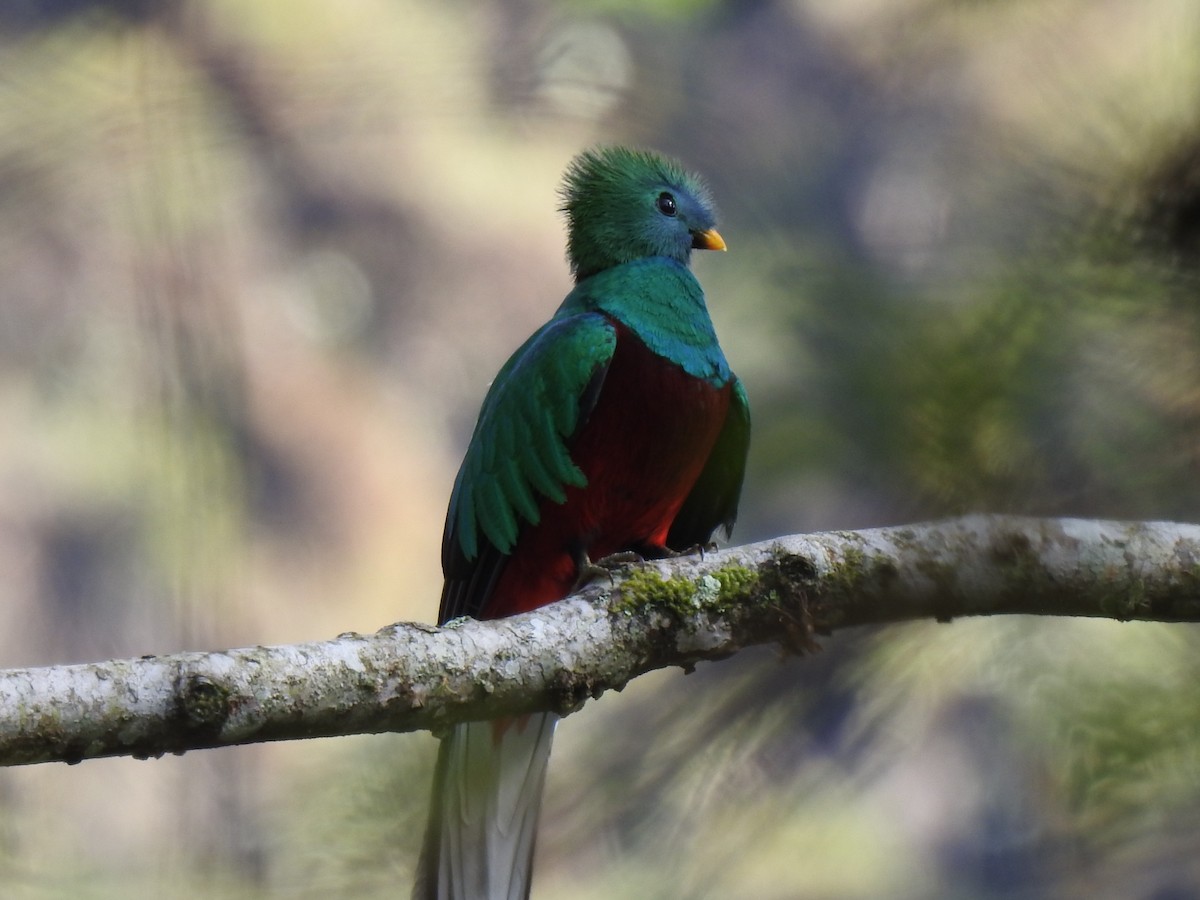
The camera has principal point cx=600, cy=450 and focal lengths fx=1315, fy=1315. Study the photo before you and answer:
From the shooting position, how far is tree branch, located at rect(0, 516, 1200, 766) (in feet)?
5.46

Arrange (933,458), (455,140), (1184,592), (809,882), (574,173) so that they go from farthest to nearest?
(455,140) → (574,173) → (809,882) → (1184,592) → (933,458)

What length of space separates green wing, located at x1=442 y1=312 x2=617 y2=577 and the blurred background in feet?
1.82

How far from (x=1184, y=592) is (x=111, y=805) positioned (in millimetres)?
3058

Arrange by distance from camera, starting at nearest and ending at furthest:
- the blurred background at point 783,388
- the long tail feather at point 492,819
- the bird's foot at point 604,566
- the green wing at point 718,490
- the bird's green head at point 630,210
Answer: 1. the blurred background at point 783,388
2. the bird's foot at point 604,566
3. the long tail feather at point 492,819
4. the green wing at point 718,490
5. the bird's green head at point 630,210

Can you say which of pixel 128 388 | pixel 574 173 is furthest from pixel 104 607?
pixel 574 173

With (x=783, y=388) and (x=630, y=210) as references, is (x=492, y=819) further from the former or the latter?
(x=783, y=388)

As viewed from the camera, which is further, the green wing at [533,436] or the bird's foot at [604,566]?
the green wing at [533,436]

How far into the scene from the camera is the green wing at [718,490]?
3316mm

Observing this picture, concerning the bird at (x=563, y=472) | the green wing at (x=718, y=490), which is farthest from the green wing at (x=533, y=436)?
the green wing at (x=718, y=490)

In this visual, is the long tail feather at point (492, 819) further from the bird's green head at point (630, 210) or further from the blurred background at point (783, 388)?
the bird's green head at point (630, 210)

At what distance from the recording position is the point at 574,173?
367cm

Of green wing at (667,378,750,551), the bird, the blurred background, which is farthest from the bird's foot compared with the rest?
green wing at (667,378,750,551)

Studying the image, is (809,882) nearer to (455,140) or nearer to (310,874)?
(310,874)

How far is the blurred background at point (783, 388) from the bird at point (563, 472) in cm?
51
